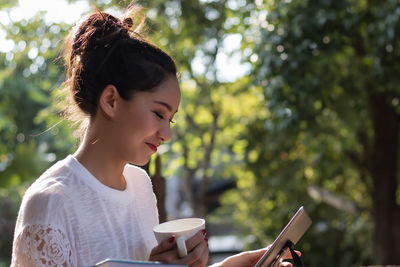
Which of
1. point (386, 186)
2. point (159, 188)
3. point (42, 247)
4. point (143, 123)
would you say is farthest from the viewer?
point (386, 186)

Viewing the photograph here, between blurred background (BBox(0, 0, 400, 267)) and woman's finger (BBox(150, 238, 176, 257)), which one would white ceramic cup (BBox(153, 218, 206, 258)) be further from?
blurred background (BBox(0, 0, 400, 267))

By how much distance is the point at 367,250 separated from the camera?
7.83m

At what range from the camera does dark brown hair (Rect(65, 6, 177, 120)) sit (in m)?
1.50

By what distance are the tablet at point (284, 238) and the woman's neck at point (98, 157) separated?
42 centimetres

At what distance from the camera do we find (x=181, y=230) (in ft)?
4.51

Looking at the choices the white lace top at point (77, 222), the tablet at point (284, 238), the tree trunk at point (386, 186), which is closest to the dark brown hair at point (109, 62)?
the white lace top at point (77, 222)

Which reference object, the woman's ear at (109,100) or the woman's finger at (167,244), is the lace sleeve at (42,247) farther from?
the woman's ear at (109,100)

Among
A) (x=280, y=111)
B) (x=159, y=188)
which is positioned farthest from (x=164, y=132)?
(x=280, y=111)

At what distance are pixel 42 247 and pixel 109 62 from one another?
489 millimetres

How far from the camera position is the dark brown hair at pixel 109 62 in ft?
4.93

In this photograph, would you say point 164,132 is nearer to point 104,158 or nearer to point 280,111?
→ point 104,158

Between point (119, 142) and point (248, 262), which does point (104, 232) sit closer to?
point (119, 142)

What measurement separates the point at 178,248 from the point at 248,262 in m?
0.40

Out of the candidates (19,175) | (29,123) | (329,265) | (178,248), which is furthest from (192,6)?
(29,123)
